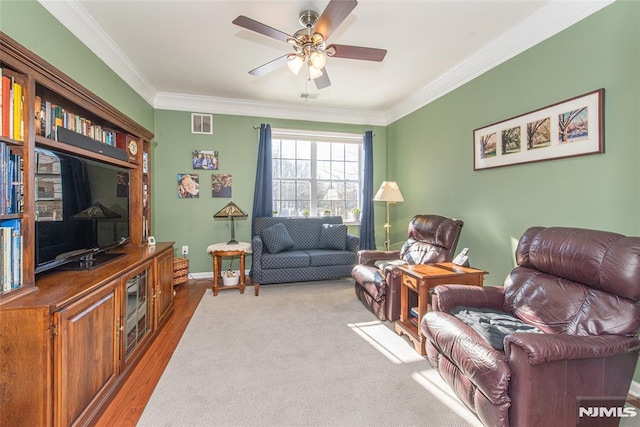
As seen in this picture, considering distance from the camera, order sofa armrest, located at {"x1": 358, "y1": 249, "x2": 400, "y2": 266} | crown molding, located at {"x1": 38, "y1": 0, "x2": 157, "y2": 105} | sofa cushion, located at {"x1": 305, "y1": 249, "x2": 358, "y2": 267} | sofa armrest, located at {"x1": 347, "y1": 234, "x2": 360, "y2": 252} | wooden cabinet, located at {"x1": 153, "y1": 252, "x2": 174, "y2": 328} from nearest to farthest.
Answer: crown molding, located at {"x1": 38, "y1": 0, "x2": 157, "y2": 105} < wooden cabinet, located at {"x1": 153, "y1": 252, "x2": 174, "y2": 328} < sofa armrest, located at {"x1": 358, "y1": 249, "x2": 400, "y2": 266} < sofa cushion, located at {"x1": 305, "y1": 249, "x2": 358, "y2": 267} < sofa armrest, located at {"x1": 347, "y1": 234, "x2": 360, "y2": 252}

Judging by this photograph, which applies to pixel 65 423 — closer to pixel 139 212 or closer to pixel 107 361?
pixel 107 361

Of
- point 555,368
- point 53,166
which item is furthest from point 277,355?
point 53,166

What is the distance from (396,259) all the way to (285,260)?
1.46 metres

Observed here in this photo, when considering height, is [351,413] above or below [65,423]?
below

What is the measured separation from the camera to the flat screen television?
1.67 metres

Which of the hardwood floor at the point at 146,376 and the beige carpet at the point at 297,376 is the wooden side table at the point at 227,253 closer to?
the hardwood floor at the point at 146,376

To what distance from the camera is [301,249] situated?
4465mm

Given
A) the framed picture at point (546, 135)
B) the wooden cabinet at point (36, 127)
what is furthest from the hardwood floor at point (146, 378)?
the framed picture at point (546, 135)

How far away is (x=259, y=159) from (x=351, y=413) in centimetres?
376

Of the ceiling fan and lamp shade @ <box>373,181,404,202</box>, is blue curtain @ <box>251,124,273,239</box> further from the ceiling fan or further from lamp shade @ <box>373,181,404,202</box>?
the ceiling fan

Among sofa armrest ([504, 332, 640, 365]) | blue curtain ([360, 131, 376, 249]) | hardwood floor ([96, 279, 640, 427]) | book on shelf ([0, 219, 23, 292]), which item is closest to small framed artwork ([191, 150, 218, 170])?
hardwood floor ([96, 279, 640, 427])

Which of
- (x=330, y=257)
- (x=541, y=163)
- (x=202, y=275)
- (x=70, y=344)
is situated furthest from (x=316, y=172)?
(x=70, y=344)

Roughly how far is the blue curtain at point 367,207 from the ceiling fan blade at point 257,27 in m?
3.18

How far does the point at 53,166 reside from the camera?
5.74ft
